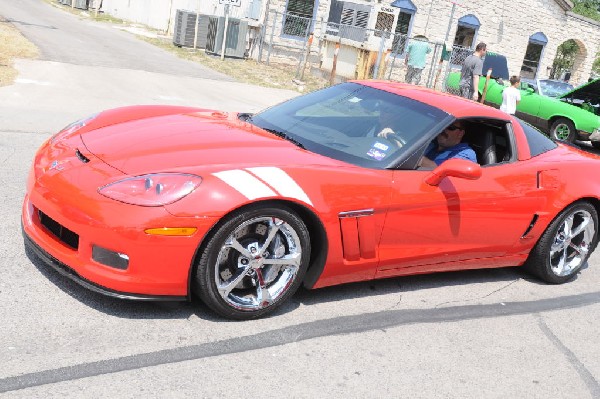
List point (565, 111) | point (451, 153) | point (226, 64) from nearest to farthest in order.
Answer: point (451, 153), point (565, 111), point (226, 64)

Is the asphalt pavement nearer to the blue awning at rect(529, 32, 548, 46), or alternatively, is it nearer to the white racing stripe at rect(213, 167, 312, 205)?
the white racing stripe at rect(213, 167, 312, 205)

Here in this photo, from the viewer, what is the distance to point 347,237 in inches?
157

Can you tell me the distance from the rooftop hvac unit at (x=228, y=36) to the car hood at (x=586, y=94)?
11021 millimetres

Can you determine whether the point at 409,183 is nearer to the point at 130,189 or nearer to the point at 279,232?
the point at 279,232

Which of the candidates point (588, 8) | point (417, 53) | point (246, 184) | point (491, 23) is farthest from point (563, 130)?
point (588, 8)

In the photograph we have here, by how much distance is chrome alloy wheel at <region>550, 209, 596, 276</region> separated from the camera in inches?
213

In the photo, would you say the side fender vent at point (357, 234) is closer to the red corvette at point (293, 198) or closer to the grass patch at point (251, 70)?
the red corvette at point (293, 198)

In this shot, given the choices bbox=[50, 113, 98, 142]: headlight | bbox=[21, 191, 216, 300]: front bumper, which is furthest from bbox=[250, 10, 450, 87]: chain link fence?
bbox=[21, 191, 216, 300]: front bumper

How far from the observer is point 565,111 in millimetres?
15641

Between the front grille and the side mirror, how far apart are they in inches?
84.3

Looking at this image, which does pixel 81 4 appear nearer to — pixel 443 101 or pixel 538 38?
pixel 538 38

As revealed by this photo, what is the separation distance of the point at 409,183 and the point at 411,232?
12.3 inches

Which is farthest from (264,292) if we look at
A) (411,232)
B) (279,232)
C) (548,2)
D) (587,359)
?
(548,2)

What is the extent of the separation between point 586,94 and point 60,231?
1421 cm
